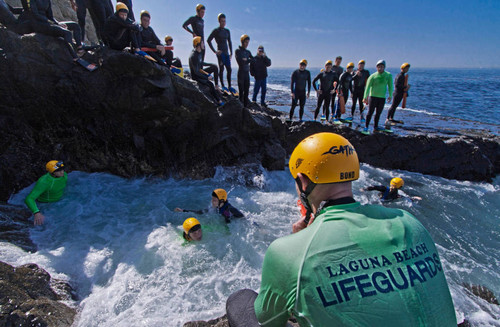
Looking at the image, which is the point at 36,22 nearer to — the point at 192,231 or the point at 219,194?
the point at 219,194

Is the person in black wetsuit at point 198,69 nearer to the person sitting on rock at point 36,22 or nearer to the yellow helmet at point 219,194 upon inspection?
the person sitting on rock at point 36,22

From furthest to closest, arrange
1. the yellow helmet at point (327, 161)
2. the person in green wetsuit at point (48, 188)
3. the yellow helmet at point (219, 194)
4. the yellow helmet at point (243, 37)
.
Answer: the yellow helmet at point (243, 37) < the yellow helmet at point (219, 194) < the person in green wetsuit at point (48, 188) < the yellow helmet at point (327, 161)

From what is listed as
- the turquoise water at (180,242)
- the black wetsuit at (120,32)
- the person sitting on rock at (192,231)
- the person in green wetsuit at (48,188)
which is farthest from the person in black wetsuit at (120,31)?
the person sitting on rock at (192,231)

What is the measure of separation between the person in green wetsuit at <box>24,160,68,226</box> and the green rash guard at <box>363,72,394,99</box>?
9163 millimetres

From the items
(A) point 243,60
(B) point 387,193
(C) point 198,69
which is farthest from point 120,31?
(B) point 387,193

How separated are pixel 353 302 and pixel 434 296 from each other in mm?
407

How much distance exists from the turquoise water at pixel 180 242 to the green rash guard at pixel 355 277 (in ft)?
9.51

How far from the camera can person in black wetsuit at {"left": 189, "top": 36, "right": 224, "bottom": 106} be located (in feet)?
25.5

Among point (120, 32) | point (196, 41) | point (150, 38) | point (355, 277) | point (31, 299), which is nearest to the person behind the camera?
point (355, 277)

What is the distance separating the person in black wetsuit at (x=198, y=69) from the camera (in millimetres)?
7766

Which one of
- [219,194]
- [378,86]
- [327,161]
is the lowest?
[219,194]

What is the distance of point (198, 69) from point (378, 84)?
6026 mm

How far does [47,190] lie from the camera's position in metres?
5.45

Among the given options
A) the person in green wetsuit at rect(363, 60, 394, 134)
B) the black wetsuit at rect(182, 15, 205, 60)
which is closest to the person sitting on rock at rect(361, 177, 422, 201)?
the person in green wetsuit at rect(363, 60, 394, 134)
